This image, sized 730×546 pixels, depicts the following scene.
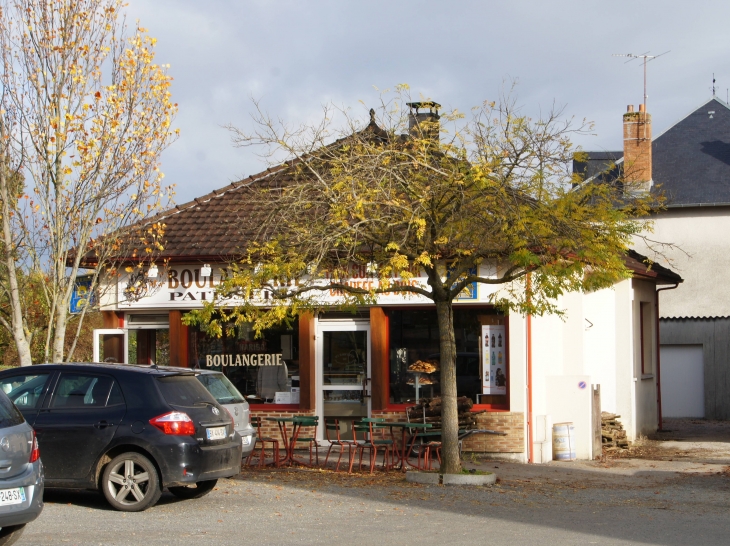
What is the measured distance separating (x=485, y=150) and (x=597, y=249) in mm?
1893

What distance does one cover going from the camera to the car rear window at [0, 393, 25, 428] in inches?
314

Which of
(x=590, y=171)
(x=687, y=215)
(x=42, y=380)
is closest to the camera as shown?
(x=42, y=380)

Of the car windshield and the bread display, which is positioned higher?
the bread display

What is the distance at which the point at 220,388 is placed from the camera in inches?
550

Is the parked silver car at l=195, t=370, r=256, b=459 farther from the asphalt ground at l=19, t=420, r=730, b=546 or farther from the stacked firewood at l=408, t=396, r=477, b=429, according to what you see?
the stacked firewood at l=408, t=396, r=477, b=429

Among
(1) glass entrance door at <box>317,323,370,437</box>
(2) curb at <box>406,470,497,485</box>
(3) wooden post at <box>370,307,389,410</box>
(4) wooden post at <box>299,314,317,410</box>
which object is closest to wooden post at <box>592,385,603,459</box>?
(3) wooden post at <box>370,307,389,410</box>

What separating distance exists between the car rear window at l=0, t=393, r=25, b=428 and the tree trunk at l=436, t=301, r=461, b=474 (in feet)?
21.0

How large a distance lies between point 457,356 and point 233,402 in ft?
15.8

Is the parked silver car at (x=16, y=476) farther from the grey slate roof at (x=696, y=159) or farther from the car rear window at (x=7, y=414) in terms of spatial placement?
the grey slate roof at (x=696, y=159)

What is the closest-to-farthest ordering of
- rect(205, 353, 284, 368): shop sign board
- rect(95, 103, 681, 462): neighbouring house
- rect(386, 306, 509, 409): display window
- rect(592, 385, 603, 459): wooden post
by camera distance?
rect(95, 103, 681, 462): neighbouring house
rect(592, 385, 603, 459): wooden post
rect(386, 306, 509, 409): display window
rect(205, 353, 284, 368): shop sign board

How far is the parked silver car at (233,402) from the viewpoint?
13.7m

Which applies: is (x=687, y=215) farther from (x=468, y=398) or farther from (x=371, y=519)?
(x=371, y=519)

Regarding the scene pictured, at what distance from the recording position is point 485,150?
12.6 m

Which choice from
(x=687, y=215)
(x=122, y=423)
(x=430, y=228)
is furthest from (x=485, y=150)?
(x=687, y=215)
